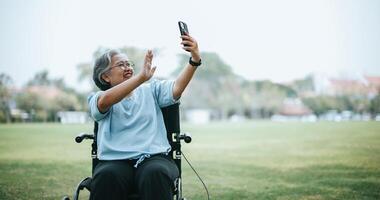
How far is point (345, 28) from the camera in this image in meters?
3.83

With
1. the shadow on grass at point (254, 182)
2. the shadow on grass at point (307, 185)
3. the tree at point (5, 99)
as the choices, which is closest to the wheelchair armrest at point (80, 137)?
the shadow on grass at point (254, 182)

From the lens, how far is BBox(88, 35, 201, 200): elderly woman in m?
1.64

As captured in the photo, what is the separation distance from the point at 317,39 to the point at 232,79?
908 cm

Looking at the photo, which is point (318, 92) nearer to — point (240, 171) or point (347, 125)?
point (347, 125)

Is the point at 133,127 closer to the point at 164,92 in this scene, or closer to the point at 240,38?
the point at 164,92

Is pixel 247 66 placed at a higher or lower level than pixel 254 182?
higher

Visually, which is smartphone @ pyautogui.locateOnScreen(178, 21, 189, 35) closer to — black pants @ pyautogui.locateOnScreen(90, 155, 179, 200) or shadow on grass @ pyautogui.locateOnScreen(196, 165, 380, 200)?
black pants @ pyautogui.locateOnScreen(90, 155, 179, 200)

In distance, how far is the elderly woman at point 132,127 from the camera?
1637 mm

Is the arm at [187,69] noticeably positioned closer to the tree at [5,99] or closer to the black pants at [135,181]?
the black pants at [135,181]

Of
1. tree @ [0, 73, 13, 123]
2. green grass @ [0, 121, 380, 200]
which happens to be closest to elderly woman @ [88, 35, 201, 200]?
green grass @ [0, 121, 380, 200]

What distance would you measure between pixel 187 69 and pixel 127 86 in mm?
300

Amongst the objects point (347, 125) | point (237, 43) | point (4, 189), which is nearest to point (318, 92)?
point (347, 125)

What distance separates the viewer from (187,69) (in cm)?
178

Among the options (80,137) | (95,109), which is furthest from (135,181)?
Result: (80,137)
